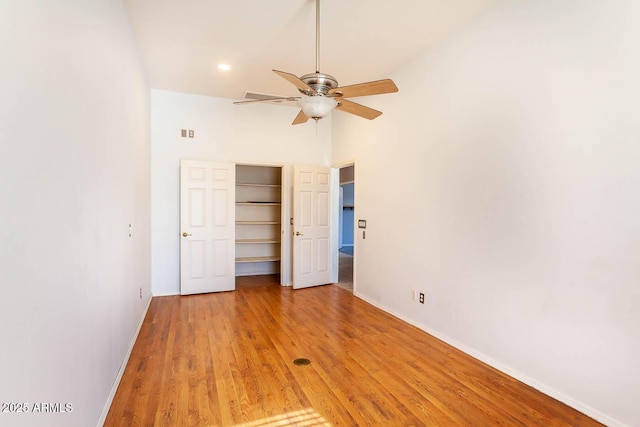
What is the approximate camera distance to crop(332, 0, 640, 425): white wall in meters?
2.12

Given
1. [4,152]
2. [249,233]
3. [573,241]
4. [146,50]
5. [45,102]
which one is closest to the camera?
[4,152]

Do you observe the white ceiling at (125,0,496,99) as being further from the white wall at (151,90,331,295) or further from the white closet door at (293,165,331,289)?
the white closet door at (293,165,331,289)

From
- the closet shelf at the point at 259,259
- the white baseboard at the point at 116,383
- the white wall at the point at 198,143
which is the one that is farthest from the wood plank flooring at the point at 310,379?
the closet shelf at the point at 259,259

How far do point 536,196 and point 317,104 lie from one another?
1836mm

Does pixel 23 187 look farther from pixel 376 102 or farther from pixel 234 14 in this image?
pixel 376 102

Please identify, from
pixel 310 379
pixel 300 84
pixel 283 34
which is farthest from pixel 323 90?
pixel 310 379

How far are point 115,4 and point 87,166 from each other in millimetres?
1508

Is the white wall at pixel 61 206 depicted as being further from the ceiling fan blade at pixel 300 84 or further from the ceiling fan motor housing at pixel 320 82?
the ceiling fan motor housing at pixel 320 82

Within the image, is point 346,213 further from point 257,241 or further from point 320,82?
point 320,82

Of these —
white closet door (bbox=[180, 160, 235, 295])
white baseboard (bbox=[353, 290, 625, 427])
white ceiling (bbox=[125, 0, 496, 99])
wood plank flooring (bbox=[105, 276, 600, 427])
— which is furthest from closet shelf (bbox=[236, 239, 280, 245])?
white baseboard (bbox=[353, 290, 625, 427])

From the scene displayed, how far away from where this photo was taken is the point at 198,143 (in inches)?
210

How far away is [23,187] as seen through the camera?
1140mm

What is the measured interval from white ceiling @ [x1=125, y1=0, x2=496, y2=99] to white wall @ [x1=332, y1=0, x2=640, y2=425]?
384mm

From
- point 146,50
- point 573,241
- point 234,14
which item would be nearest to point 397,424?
point 573,241
